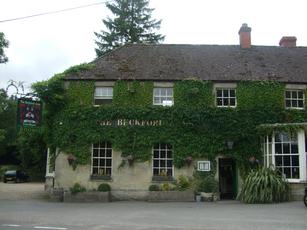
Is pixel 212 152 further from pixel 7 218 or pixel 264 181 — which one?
pixel 7 218

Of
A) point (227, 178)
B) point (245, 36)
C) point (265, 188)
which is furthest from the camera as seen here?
point (245, 36)

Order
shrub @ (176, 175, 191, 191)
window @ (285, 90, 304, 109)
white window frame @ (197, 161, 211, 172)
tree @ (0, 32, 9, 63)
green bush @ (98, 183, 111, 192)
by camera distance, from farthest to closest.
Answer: tree @ (0, 32, 9, 63) < window @ (285, 90, 304, 109) < white window frame @ (197, 161, 211, 172) < shrub @ (176, 175, 191, 191) < green bush @ (98, 183, 111, 192)

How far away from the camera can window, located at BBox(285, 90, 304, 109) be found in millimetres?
23984

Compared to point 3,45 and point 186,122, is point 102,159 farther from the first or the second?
point 3,45

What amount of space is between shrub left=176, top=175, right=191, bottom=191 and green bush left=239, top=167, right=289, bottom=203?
3279 mm

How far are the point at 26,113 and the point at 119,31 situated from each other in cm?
2859

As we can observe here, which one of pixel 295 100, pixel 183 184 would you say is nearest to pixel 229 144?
pixel 183 184

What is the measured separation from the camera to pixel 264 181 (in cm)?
1994

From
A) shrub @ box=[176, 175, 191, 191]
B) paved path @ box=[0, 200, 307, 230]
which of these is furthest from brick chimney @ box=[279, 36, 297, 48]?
paved path @ box=[0, 200, 307, 230]

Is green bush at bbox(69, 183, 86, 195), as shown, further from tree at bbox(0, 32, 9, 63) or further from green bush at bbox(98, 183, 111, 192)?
tree at bbox(0, 32, 9, 63)

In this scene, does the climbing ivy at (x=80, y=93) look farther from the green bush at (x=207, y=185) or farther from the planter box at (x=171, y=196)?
the green bush at (x=207, y=185)

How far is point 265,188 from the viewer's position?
1967 centimetres

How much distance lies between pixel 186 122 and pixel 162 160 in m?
2.51

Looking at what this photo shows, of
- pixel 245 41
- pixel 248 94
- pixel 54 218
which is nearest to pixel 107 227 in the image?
pixel 54 218
